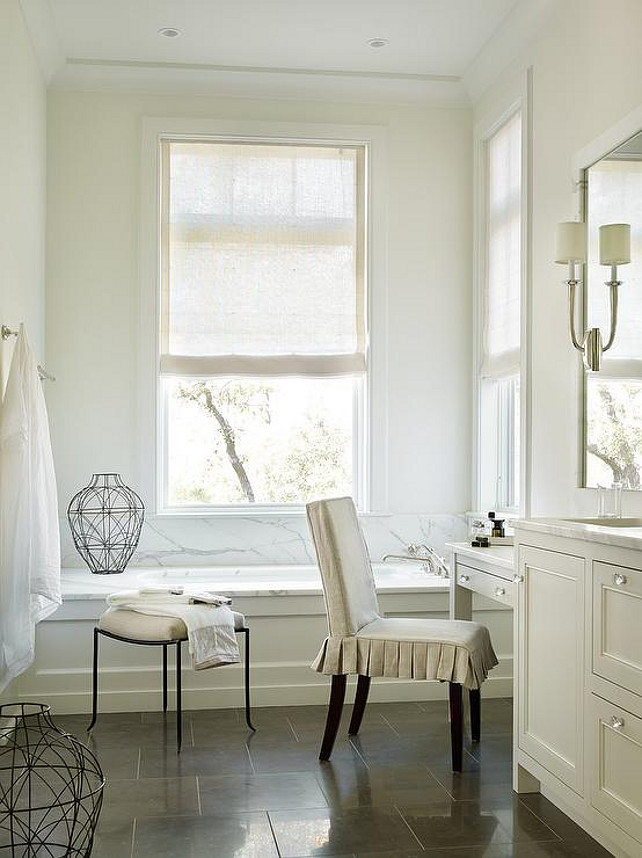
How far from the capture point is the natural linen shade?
16.3 feet

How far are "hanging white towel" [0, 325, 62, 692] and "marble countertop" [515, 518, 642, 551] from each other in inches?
67.5

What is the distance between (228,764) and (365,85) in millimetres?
3356

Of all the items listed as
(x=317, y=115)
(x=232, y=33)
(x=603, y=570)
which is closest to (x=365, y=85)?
(x=317, y=115)

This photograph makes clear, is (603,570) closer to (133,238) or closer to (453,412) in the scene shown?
(453,412)

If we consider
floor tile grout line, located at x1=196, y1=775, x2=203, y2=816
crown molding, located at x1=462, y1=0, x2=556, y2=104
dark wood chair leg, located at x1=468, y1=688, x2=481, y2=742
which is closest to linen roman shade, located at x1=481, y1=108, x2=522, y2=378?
crown molding, located at x1=462, y1=0, x2=556, y2=104

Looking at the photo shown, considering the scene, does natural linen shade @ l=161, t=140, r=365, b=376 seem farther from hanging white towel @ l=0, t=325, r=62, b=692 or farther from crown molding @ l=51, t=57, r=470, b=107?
hanging white towel @ l=0, t=325, r=62, b=692

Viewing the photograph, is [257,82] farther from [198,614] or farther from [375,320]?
[198,614]

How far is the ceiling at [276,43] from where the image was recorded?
421 centimetres

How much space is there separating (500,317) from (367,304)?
2.34 ft

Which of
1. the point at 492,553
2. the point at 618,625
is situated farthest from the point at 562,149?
the point at 618,625

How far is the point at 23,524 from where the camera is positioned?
3496 millimetres

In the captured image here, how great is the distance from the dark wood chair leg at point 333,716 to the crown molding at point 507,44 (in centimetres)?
275

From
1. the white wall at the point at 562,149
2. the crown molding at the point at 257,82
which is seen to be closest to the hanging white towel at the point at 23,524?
the crown molding at the point at 257,82

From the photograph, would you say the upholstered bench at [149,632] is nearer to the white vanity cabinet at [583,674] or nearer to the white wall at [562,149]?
the white vanity cabinet at [583,674]
